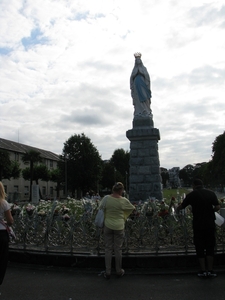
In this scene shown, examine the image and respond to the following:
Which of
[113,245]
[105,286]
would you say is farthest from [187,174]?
[105,286]

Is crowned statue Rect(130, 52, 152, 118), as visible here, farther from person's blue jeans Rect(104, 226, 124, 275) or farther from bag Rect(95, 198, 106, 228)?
person's blue jeans Rect(104, 226, 124, 275)

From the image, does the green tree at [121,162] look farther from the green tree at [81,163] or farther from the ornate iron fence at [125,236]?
the ornate iron fence at [125,236]

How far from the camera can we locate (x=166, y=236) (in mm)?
7047

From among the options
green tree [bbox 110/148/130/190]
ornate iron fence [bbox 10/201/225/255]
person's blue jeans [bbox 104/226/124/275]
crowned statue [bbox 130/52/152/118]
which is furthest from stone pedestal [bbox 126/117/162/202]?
green tree [bbox 110/148/130/190]

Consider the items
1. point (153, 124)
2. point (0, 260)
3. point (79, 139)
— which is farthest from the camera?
point (79, 139)

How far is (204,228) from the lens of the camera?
5.79m

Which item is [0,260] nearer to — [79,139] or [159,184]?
[159,184]

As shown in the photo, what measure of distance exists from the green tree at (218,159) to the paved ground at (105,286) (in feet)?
142

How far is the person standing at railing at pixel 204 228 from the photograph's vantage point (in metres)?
5.77

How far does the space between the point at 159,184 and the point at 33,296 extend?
415 inches

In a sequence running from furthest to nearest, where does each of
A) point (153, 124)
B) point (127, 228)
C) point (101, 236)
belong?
1. point (153, 124)
2. point (101, 236)
3. point (127, 228)

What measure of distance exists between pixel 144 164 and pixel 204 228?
945cm

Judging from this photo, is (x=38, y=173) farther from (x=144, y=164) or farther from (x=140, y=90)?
(x=144, y=164)

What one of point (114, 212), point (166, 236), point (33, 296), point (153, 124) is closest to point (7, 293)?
point (33, 296)
